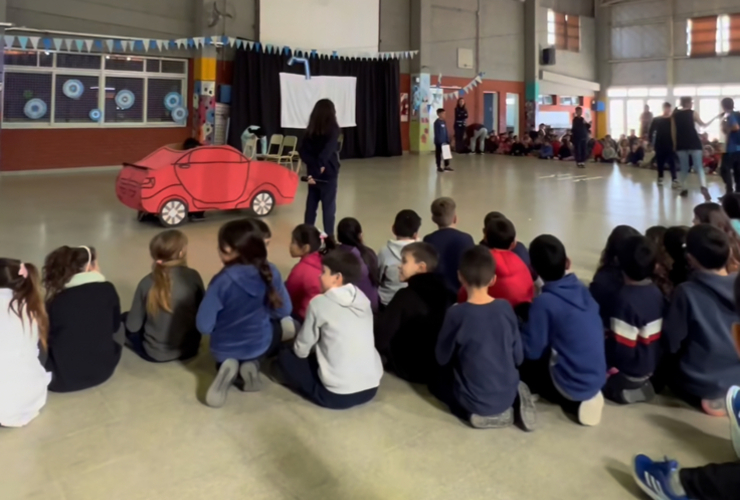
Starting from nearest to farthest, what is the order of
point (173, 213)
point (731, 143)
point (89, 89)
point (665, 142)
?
point (173, 213), point (731, 143), point (665, 142), point (89, 89)

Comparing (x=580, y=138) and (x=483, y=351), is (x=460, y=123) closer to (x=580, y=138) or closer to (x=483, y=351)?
(x=580, y=138)

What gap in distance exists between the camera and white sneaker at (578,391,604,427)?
7.69ft

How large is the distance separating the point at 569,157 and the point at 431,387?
14.1m

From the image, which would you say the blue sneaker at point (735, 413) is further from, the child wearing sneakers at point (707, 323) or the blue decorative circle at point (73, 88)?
the blue decorative circle at point (73, 88)

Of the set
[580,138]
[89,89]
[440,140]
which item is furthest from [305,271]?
[580,138]

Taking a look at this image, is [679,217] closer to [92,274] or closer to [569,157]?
[92,274]

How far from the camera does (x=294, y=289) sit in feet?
10.4

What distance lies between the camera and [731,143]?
7.05 metres

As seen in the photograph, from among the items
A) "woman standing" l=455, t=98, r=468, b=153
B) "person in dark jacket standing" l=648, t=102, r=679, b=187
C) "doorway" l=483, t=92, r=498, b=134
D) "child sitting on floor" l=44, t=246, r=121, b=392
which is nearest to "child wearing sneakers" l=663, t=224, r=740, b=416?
"child sitting on floor" l=44, t=246, r=121, b=392

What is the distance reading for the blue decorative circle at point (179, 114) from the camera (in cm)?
1268

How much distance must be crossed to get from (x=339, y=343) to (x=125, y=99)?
440 inches

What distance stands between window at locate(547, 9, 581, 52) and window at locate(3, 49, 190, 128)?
1220 centimetres

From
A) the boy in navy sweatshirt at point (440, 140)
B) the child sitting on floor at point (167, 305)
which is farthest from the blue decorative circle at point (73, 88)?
the child sitting on floor at point (167, 305)

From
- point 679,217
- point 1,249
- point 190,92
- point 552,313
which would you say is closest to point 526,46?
point 190,92
